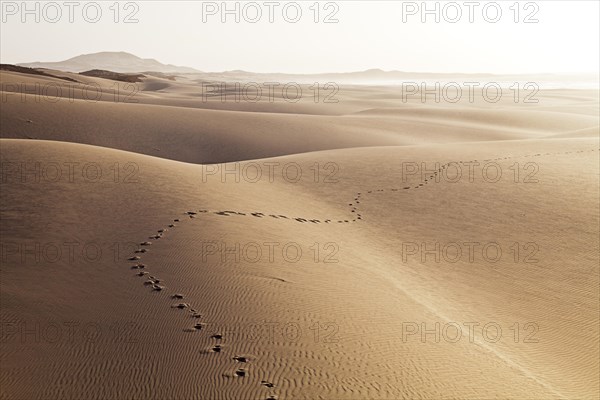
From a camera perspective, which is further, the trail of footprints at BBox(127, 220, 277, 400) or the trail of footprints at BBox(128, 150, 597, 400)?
the trail of footprints at BBox(128, 150, 597, 400)

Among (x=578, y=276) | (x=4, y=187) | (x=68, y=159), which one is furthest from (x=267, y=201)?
(x=578, y=276)

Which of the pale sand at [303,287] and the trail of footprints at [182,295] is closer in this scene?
the pale sand at [303,287]

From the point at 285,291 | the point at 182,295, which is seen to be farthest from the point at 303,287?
the point at 182,295

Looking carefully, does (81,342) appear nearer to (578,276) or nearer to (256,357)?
(256,357)
